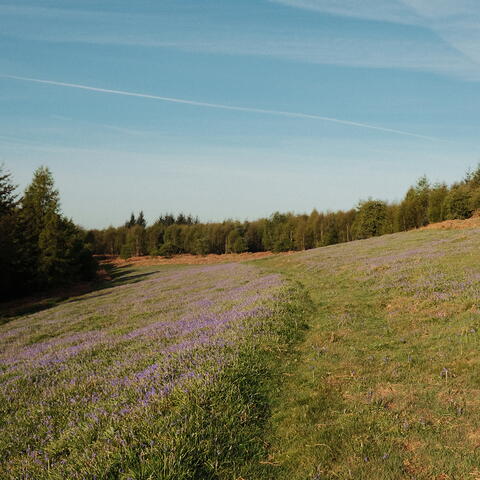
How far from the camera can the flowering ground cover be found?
15.9 feet

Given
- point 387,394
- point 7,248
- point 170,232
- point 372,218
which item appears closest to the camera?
point 387,394

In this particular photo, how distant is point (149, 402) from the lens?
6.28m

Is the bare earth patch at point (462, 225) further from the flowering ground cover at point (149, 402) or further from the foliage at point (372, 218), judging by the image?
the flowering ground cover at point (149, 402)

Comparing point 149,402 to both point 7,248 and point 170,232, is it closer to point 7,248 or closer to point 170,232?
point 7,248

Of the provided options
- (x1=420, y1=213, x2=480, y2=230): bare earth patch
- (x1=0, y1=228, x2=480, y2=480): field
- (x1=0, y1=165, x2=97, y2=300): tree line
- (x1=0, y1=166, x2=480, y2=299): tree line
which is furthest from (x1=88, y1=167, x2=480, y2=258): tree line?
(x1=0, y1=228, x2=480, y2=480): field

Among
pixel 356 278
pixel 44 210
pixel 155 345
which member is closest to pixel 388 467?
pixel 155 345

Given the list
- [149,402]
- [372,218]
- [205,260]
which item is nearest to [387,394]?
[149,402]

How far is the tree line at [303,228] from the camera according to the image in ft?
232

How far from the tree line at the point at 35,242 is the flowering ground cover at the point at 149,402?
116 ft

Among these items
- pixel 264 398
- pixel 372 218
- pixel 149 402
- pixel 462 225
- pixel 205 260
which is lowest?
pixel 205 260

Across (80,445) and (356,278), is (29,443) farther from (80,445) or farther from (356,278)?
(356,278)

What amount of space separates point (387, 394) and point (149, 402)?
4754 millimetres

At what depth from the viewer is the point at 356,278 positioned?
67.7ft

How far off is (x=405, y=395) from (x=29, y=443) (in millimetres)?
7262
